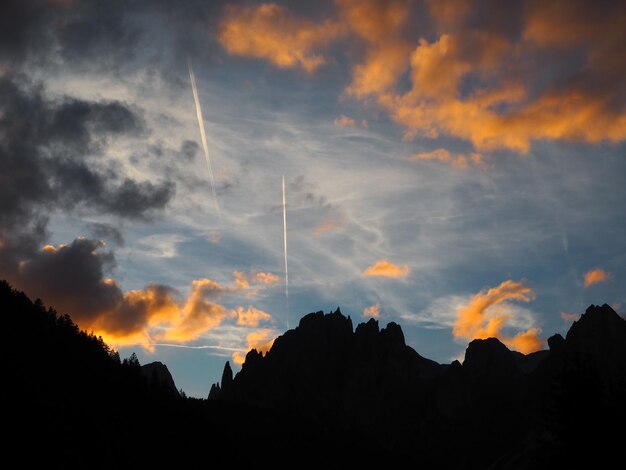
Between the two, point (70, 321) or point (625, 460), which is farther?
point (70, 321)

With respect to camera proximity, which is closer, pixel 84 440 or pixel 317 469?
pixel 84 440

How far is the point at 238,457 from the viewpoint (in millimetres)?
177625

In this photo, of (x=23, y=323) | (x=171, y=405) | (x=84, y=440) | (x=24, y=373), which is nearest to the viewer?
(x=84, y=440)

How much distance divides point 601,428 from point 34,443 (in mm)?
106553

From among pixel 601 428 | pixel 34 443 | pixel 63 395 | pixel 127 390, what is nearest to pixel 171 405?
pixel 127 390

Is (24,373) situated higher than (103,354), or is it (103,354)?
(103,354)

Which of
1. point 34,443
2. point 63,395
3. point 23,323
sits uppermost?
point 23,323

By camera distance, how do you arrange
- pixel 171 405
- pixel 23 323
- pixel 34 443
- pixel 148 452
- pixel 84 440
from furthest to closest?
pixel 171 405 < pixel 23 323 < pixel 148 452 < pixel 84 440 < pixel 34 443

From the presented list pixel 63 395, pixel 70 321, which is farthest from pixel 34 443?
pixel 70 321

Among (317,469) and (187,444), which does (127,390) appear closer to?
(187,444)

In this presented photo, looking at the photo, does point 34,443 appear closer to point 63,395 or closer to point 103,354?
→ point 63,395

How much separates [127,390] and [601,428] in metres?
150

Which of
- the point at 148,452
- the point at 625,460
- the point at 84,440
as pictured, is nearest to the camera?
the point at 625,460

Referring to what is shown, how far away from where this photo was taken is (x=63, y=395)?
13700 centimetres
